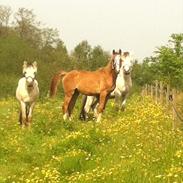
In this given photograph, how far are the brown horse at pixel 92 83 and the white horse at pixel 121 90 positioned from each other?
2.41 ft

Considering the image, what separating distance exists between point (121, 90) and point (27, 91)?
5160mm

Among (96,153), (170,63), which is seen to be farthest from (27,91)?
(170,63)

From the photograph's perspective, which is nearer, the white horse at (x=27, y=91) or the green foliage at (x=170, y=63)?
the white horse at (x=27, y=91)

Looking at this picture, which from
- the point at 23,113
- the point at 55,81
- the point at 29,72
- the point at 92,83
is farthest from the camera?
the point at 55,81

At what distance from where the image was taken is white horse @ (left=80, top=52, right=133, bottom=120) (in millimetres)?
21469

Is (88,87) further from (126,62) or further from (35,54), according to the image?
(35,54)

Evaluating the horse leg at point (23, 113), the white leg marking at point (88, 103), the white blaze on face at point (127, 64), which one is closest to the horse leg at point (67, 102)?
the white leg marking at point (88, 103)

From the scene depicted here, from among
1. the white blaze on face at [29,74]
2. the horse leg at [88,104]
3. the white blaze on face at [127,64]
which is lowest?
the horse leg at [88,104]

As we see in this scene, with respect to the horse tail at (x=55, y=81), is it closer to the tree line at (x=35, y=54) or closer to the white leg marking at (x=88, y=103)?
the white leg marking at (x=88, y=103)

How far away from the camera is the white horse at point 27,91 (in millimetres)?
18688

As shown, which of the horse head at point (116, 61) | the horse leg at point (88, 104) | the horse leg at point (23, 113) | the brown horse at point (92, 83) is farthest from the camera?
the horse leg at point (88, 104)

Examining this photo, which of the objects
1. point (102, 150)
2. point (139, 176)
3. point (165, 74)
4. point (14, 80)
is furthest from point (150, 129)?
point (165, 74)

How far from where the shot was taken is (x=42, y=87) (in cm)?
4619

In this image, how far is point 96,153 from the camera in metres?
12.5
